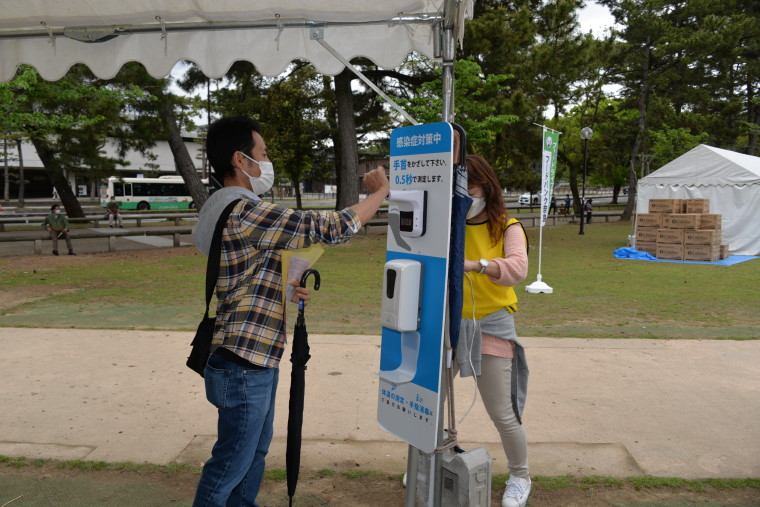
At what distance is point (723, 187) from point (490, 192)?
18103mm

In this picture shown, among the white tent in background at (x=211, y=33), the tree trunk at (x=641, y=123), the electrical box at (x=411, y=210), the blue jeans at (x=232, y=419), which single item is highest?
the tree trunk at (x=641, y=123)

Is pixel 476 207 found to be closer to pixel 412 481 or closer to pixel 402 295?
pixel 402 295

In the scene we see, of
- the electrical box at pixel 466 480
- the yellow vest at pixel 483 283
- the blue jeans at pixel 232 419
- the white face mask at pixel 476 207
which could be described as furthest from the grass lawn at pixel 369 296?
the blue jeans at pixel 232 419

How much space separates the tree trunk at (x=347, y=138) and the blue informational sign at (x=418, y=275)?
16.9 metres

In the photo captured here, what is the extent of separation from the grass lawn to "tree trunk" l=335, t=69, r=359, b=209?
417cm

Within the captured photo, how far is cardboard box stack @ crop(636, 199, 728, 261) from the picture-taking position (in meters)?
15.4

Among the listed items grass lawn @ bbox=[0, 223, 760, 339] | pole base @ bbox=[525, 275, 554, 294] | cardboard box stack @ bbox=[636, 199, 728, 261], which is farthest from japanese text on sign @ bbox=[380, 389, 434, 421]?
cardboard box stack @ bbox=[636, 199, 728, 261]

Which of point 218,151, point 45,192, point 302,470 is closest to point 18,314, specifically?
point 302,470

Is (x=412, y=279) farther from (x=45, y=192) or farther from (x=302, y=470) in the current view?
(x=45, y=192)

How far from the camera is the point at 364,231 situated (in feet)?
73.4

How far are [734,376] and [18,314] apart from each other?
881 cm

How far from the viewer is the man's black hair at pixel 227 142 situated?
245cm

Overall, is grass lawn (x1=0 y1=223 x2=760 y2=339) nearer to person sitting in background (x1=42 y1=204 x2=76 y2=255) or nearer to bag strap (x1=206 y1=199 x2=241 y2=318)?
person sitting in background (x1=42 y1=204 x2=76 y2=255)

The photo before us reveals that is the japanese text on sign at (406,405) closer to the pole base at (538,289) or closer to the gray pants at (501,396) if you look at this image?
the gray pants at (501,396)
